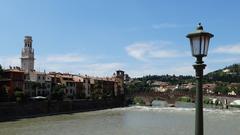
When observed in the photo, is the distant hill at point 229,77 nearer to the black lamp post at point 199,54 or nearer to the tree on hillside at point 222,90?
the tree on hillside at point 222,90

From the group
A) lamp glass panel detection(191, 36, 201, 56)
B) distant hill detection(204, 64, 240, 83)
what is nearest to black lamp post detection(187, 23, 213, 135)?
lamp glass panel detection(191, 36, 201, 56)

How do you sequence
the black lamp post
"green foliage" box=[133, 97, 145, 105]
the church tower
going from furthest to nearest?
"green foliage" box=[133, 97, 145, 105], the church tower, the black lamp post

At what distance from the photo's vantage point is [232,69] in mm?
186500

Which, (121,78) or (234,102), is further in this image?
(121,78)

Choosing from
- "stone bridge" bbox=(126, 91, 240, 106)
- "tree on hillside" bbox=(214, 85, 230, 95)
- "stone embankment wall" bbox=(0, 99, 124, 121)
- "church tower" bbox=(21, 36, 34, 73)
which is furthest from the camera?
"tree on hillside" bbox=(214, 85, 230, 95)

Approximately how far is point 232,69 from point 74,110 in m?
138

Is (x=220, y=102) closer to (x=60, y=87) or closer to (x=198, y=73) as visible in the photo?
Answer: (x=60, y=87)

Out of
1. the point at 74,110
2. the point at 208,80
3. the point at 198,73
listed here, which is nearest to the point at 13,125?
the point at 74,110

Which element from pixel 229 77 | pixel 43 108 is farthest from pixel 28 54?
pixel 229 77

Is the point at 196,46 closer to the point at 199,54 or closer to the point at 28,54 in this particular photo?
the point at 199,54

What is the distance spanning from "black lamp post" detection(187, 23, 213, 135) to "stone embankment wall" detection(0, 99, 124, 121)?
127 ft

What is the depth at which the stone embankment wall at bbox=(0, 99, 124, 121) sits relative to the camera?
4500 cm

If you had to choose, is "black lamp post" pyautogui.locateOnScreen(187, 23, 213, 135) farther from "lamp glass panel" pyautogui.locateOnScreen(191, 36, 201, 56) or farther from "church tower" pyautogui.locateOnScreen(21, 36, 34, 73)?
"church tower" pyautogui.locateOnScreen(21, 36, 34, 73)

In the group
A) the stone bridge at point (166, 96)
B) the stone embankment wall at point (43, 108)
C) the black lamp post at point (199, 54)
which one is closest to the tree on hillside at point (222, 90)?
the stone bridge at point (166, 96)
